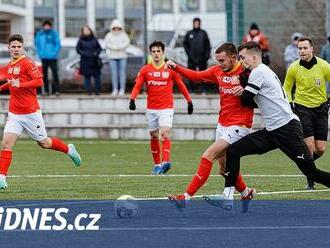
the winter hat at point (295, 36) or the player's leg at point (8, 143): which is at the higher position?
the winter hat at point (295, 36)

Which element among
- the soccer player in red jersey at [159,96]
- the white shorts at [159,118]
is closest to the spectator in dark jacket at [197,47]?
the soccer player in red jersey at [159,96]

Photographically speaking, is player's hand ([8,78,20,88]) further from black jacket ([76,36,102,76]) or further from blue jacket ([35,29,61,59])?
black jacket ([76,36,102,76])

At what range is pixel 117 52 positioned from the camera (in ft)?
103

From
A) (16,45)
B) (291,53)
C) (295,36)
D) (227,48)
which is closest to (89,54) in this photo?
(291,53)

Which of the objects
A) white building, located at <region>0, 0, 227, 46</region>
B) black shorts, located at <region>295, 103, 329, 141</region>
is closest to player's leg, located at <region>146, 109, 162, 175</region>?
black shorts, located at <region>295, 103, 329, 141</region>

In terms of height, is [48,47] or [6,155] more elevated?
[48,47]

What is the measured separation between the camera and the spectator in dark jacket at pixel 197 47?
31.1 meters

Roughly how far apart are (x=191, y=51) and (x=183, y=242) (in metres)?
19.5

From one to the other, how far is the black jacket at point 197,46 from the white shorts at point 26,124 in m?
13.0

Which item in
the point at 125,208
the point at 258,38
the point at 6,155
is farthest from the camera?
the point at 258,38

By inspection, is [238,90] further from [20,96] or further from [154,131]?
[154,131]

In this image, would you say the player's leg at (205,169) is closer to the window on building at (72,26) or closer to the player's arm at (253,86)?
the player's arm at (253,86)

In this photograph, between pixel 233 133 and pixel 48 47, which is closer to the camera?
pixel 233 133

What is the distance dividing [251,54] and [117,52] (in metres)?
17.0
